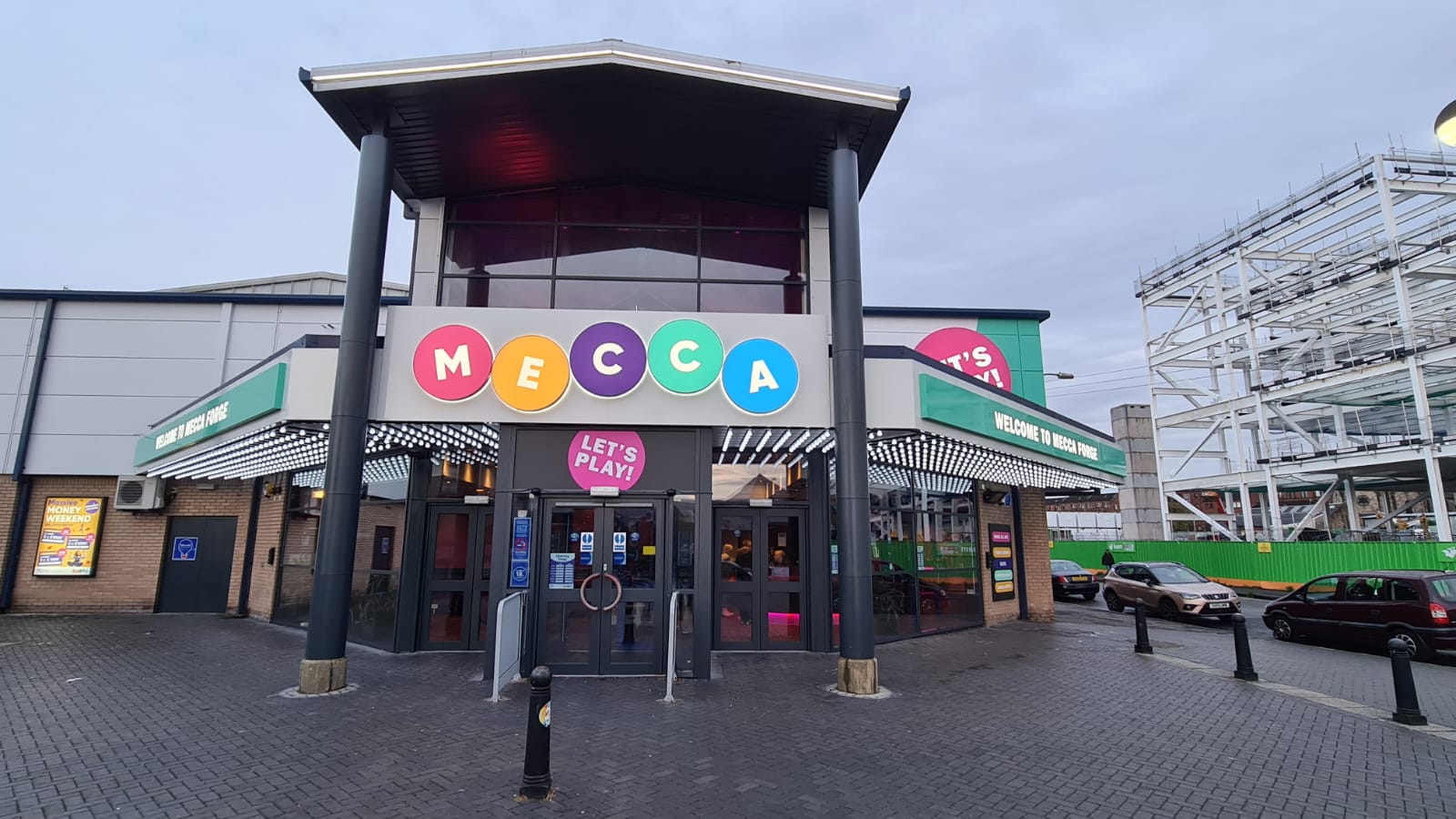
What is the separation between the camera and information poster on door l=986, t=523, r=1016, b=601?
15.3 metres

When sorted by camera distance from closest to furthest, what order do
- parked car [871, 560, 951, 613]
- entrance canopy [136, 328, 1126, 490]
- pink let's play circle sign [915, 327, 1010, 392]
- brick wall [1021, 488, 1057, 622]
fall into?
entrance canopy [136, 328, 1126, 490] < parked car [871, 560, 951, 613] < pink let's play circle sign [915, 327, 1010, 392] < brick wall [1021, 488, 1057, 622]

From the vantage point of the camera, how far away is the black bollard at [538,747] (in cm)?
512

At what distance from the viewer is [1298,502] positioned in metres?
48.8

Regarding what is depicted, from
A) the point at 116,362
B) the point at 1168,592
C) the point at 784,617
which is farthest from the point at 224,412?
the point at 1168,592

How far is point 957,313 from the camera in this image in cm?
1562

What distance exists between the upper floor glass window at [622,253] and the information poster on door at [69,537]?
38.4ft

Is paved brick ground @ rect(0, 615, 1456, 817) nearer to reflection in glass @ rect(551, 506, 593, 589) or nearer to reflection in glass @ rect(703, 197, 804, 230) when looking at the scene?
reflection in glass @ rect(551, 506, 593, 589)

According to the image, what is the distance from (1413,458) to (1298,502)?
28212 millimetres

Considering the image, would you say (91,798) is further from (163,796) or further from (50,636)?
(50,636)

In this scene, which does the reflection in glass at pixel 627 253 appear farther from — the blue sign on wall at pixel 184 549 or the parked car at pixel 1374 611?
the parked car at pixel 1374 611

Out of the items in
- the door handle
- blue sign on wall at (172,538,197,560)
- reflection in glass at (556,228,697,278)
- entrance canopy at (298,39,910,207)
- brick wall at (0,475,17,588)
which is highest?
entrance canopy at (298,39,910,207)

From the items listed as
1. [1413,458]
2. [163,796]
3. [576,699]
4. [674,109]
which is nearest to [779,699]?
[576,699]

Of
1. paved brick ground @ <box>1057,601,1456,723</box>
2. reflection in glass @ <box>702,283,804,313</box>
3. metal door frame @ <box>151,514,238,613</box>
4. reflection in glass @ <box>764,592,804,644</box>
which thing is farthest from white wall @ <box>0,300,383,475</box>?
paved brick ground @ <box>1057,601,1456,723</box>

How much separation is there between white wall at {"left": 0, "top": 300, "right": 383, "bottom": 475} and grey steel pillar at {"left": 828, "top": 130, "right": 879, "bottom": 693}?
12.4m
